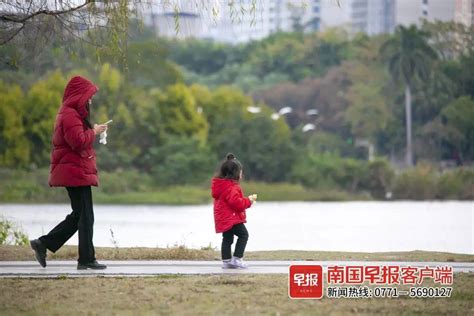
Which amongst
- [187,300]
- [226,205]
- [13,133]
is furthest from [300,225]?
[187,300]

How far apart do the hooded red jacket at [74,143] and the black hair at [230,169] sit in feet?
5.02

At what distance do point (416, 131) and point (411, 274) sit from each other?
5248 cm

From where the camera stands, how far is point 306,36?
93.1 metres

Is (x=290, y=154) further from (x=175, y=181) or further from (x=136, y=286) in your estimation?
(x=136, y=286)

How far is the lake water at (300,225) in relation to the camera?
30.6 m

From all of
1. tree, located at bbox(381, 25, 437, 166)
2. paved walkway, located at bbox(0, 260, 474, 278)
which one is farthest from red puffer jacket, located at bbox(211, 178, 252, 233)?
tree, located at bbox(381, 25, 437, 166)

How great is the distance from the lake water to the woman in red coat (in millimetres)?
6938

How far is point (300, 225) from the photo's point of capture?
4331cm

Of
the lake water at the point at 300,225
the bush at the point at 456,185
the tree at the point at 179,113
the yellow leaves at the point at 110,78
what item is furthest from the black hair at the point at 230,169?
the tree at the point at 179,113

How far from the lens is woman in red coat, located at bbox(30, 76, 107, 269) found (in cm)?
1366

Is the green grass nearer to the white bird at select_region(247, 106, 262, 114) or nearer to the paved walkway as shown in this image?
the paved walkway

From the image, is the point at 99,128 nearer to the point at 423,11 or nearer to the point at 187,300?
the point at 187,300

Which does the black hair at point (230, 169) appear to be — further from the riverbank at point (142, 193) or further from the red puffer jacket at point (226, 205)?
the riverbank at point (142, 193)

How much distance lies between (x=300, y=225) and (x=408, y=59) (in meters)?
26.3
